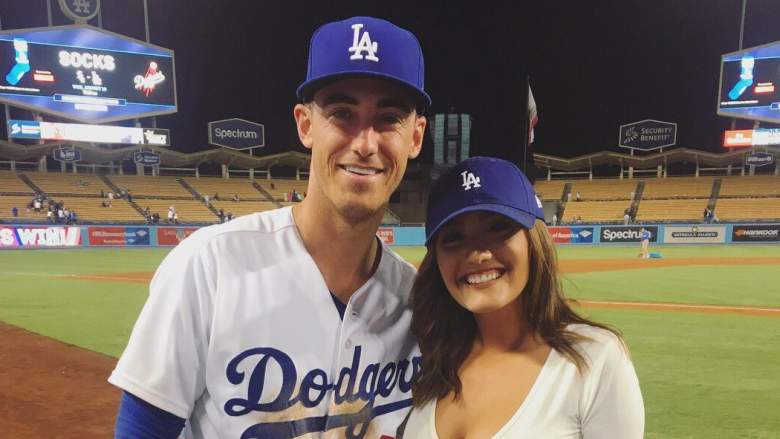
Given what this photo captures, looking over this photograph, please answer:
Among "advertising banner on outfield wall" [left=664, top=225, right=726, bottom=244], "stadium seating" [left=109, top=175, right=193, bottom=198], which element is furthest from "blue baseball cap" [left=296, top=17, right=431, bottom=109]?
"stadium seating" [left=109, top=175, right=193, bottom=198]

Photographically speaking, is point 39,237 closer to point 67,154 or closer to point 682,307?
point 67,154

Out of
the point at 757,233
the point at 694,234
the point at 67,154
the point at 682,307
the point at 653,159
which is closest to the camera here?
the point at 682,307

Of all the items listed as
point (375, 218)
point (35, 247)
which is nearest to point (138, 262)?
point (35, 247)

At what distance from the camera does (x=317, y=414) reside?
155 cm

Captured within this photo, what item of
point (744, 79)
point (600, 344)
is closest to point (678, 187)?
point (744, 79)

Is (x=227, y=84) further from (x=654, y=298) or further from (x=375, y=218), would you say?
(x=375, y=218)

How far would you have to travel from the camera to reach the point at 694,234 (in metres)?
25.1

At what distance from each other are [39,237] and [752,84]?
42.9 meters

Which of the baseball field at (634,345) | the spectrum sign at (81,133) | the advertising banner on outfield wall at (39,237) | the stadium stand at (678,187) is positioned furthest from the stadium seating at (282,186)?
the stadium stand at (678,187)

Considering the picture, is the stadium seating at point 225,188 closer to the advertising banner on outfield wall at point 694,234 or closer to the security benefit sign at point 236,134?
the security benefit sign at point 236,134

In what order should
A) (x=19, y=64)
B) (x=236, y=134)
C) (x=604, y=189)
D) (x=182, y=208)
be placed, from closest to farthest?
(x=19, y=64), (x=182, y=208), (x=236, y=134), (x=604, y=189)

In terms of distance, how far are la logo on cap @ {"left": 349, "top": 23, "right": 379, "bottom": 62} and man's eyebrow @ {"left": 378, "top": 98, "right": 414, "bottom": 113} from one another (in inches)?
5.5

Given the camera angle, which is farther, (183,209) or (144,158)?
(144,158)

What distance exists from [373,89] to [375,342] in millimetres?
935
